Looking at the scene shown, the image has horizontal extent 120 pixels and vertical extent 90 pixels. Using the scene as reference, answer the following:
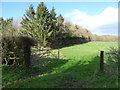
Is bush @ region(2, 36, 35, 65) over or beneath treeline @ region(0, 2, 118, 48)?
beneath

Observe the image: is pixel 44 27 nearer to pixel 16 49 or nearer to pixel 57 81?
pixel 16 49

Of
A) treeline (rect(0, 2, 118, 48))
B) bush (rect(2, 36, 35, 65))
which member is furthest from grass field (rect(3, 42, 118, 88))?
treeline (rect(0, 2, 118, 48))

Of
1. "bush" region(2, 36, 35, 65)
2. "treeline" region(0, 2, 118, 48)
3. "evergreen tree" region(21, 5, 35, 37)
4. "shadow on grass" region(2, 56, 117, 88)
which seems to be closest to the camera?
"shadow on grass" region(2, 56, 117, 88)

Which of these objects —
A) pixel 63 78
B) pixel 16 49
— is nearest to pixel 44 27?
pixel 16 49

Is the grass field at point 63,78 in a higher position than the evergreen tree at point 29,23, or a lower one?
lower

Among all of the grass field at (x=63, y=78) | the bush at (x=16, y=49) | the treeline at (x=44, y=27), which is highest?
the treeline at (x=44, y=27)

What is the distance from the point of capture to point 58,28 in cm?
2333

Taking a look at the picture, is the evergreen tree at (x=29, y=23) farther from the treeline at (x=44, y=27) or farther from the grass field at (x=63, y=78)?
the grass field at (x=63, y=78)

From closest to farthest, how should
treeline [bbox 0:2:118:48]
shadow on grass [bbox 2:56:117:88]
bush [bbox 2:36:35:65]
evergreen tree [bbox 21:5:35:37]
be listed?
1. shadow on grass [bbox 2:56:117:88]
2. bush [bbox 2:36:35:65]
3. treeline [bbox 0:2:118:48]
4. evergreen tree [bbox 21:5:35:37]

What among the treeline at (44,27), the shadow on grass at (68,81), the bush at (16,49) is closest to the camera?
the shadow on grass at (68,81)

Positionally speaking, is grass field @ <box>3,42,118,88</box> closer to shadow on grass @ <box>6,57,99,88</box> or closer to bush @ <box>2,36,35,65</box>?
shadow on grass @ <box>6,57,99,88</box>

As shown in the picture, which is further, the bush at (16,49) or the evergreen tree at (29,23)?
the evergreen tree at (29,23)

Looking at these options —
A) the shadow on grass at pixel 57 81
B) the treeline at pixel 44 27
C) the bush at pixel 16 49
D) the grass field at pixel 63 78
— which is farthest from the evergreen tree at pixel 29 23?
the shadow on grass at pixel 57 81

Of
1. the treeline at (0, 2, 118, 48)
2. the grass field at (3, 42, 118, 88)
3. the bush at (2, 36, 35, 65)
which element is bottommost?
the grass field at (3, 42, 118, 88)
